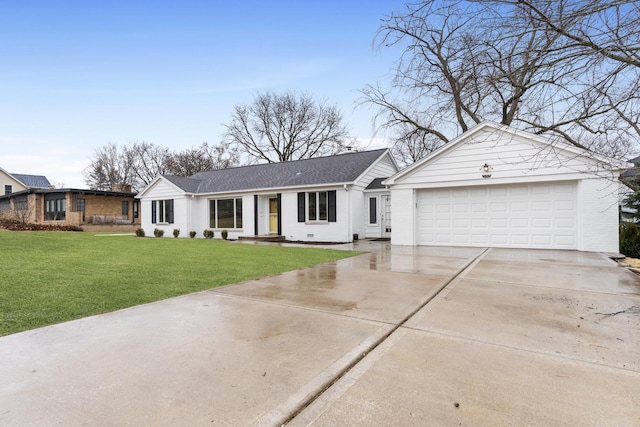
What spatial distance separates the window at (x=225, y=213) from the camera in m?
17.9

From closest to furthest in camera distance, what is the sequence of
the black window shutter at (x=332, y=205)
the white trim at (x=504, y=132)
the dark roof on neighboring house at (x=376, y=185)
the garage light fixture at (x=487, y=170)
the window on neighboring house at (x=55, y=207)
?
the white trim at (x=504, y=132) → the garage light fixture at (x=487, y=170) → the black window shutter at (x=332, y=205) → the dark roof on neighboring house at (x=376, y=185) → the window on neighboring house at (x=55, y=207)

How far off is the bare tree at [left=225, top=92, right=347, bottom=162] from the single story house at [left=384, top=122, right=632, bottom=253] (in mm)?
18751

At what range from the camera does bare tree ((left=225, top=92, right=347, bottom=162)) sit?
31.2 m

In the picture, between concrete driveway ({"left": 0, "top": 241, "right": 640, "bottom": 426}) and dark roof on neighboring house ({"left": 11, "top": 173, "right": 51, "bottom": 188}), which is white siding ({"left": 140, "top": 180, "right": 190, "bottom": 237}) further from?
dark roof on neighboring house ({"left": 11, "top": 173, "right": 51, "bottom": 188})

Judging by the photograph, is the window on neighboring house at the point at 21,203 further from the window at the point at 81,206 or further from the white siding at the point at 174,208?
the white siding at the point at 174,208

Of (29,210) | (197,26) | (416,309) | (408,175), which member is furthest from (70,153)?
(416,309)

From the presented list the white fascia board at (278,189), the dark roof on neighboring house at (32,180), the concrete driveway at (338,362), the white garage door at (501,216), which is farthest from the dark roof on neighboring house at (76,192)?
the concrete driveway at (338,362)

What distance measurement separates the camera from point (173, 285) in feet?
18.2

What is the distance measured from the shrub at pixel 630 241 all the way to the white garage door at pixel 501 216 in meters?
2.19

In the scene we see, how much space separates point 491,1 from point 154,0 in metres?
11.3

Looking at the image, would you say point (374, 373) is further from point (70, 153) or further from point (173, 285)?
point (70, 153)

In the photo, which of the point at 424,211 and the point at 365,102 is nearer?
the point at 424,211

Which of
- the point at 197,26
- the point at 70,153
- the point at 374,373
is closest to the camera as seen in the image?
the point at 374,373

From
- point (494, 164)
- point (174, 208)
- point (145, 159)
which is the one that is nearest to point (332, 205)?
point (494, 164)
